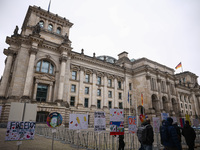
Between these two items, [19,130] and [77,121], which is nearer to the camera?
[19,130]

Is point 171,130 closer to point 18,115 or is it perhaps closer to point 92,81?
point 18,115

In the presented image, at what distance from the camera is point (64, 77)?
30.2m

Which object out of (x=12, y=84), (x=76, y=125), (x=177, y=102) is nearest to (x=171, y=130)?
(x=76, y=125)

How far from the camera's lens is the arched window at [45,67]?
29.4 m

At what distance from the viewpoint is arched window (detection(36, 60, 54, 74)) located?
96.3 ft

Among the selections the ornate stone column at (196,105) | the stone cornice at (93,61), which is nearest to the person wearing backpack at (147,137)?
the stone cornice at (93,61)

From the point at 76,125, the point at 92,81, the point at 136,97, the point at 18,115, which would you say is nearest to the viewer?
the point at 18,115

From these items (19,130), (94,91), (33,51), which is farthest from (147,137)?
(94,91)

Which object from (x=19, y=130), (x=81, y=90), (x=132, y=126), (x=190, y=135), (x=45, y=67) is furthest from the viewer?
(x=81, y=90)

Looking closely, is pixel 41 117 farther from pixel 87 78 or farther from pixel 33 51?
pixel 87 78

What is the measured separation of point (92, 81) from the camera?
1438 inches

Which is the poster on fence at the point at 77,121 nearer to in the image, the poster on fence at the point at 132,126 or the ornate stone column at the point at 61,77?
the poster on fence at the point at 132,126

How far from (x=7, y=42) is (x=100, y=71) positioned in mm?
22707

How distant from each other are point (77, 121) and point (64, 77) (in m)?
21.4
